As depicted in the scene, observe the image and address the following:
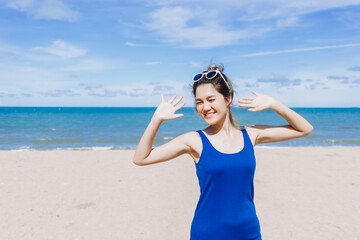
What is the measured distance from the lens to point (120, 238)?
20.0 ft

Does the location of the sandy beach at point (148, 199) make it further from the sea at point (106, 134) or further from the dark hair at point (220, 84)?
the dark hair at point (220, 84)

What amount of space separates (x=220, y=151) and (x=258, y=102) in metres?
0.65

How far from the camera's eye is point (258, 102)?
271cm

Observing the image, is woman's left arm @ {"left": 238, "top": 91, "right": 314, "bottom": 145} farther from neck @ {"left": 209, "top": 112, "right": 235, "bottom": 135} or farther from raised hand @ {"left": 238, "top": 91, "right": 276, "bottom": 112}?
neck @ {"left": 209, "top": 112, "right": 235, "bottom": 135}

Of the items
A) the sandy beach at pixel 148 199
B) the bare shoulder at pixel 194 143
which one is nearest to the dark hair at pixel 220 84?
the bare shoulder at pixel 194 143

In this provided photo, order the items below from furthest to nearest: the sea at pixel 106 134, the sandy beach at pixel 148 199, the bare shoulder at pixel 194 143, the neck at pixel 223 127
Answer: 1. the sea at pixel 106 134
2. the sandy beach at pixel 148 199
3. the neck at pixel 223 127
4. the bare shoulder at pixel 194 143

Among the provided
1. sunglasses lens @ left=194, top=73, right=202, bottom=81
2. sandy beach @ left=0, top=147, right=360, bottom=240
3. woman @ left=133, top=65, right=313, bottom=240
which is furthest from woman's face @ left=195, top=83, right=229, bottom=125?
sandy beach @ left=0, top=147, right=360, bottom=240

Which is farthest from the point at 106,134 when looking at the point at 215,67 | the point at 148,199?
the point at 215,67

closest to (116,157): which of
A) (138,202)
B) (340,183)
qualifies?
(138,202)

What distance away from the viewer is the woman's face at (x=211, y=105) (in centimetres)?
246

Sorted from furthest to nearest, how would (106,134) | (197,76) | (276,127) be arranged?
(106,134), (276,127), (197,76)

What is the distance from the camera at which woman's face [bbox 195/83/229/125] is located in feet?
8.09

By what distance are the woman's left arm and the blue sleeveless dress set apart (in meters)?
0.42

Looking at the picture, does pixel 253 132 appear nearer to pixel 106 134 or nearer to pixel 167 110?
pixel 167 110
